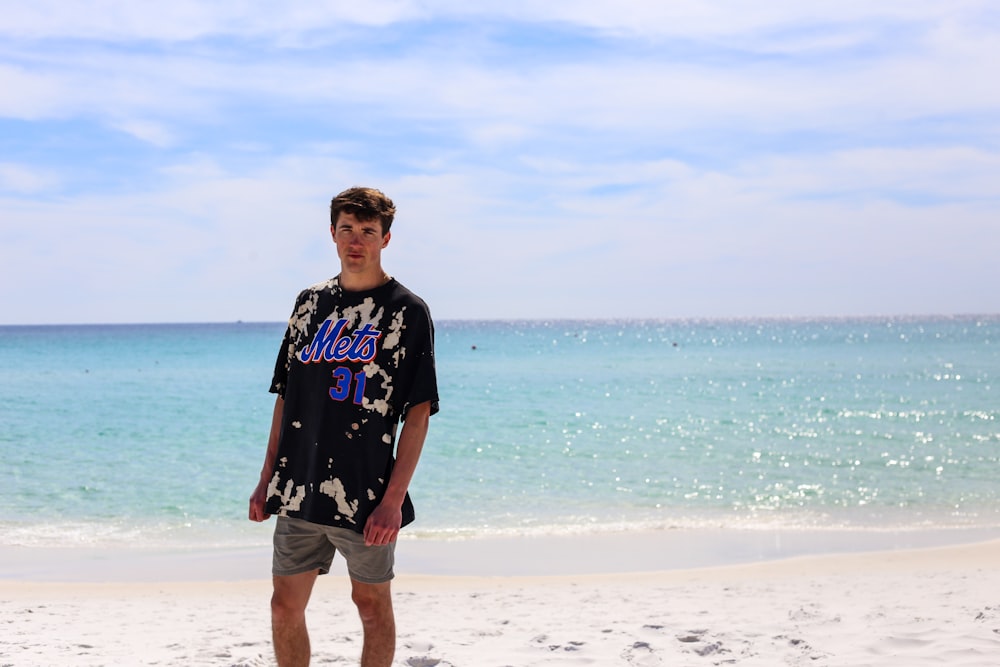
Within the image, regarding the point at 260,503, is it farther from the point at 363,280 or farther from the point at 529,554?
the point at 529,554

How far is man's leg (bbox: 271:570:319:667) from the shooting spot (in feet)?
11.3

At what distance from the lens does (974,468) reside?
1463 centimetres

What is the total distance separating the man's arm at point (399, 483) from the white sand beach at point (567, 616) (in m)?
1.98

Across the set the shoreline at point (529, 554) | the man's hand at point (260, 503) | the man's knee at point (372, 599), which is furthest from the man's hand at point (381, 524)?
the shoreline at point (529, 554)

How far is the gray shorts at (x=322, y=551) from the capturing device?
3320 millimetres

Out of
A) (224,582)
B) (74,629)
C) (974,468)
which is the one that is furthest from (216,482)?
(974,468)

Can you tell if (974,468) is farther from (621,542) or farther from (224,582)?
(224,582)

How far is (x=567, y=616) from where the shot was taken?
6.02 metres

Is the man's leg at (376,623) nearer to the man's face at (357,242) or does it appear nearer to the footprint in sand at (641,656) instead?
the man's face at (357,242)

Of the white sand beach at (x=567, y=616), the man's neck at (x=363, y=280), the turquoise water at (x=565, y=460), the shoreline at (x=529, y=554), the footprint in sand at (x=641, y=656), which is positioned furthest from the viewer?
the turquoise water at (x=565, y=460)

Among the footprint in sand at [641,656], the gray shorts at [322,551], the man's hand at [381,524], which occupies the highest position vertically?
the man's hand at [381,524]

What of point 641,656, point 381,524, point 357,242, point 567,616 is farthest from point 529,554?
point 357,242

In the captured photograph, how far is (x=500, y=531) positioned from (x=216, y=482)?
533cm

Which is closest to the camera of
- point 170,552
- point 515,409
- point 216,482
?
point 170,552
